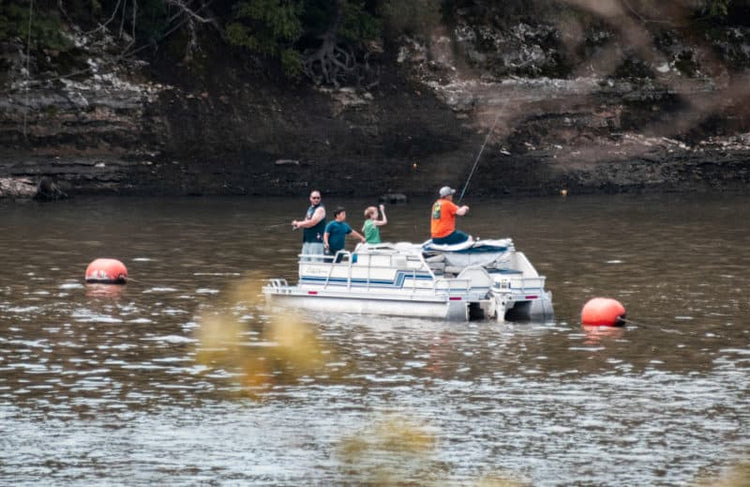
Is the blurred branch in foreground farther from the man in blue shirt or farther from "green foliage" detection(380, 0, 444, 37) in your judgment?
"green foliage" detection(380, 0, 444, 37)

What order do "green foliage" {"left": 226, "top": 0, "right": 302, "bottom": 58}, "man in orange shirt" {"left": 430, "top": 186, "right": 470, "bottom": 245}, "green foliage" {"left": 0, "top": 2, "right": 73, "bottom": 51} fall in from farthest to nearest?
"green foliage" {"left": 226, "top": 0, "right": 302, "bottom": 58}, "green foliage" {"left": 0, "top": 2, "right": 73, "bottom": 51}, "man in orange shirt" {"left": 430, "top": 186, "right": 470, "bottom": 245}

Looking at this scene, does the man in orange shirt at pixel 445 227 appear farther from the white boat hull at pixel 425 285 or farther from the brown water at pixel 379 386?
the brown water at pixel 379 386

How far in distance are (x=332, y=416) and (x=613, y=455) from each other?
379cm

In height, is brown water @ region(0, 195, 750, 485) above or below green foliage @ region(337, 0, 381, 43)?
below

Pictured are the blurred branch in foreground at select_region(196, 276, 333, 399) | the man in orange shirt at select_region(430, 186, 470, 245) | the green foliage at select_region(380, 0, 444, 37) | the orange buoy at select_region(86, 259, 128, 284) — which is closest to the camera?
the blurred branch in foreground at select_region(196, 276, 333, 399)

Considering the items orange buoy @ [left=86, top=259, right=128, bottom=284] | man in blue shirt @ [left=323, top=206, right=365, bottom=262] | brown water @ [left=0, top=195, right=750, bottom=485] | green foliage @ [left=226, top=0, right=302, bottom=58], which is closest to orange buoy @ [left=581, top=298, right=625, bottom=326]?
brown water @ [left=0, top=195, right=750, bottom=485]

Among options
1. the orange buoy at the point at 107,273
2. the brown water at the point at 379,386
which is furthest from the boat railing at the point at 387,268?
the orange buoy at the point at 107,273

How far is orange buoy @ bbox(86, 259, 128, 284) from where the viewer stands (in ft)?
110

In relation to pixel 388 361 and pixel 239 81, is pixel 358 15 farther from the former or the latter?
pixel 388 361

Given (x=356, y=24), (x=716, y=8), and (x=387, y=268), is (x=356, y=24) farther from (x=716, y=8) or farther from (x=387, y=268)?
(x=387, y=268)

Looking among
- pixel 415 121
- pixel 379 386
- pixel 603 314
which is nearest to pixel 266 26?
pixel 415 121

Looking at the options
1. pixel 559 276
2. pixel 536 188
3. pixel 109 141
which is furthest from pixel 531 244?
pixel 109 141

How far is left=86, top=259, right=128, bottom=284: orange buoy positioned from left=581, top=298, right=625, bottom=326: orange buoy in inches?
410

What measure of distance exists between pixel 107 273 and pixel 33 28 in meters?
27.0
